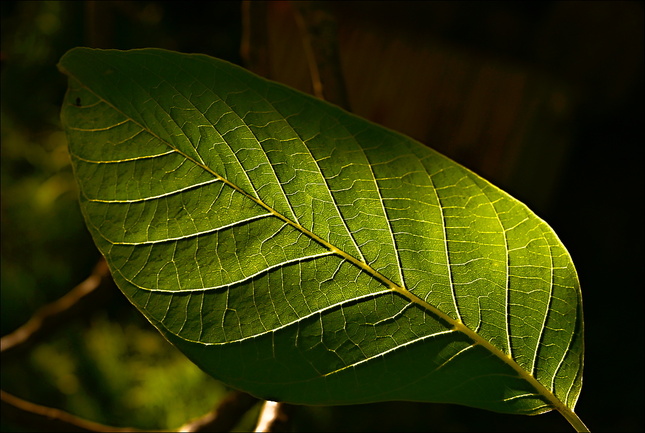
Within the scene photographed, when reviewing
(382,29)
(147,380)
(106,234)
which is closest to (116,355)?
(147,380)

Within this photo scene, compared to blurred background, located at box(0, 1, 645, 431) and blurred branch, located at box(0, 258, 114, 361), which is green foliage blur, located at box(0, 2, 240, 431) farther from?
blurred branch, located at box(0, 258, 114, 361)

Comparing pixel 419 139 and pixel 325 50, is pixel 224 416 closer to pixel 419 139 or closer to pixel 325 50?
pixel 325 50

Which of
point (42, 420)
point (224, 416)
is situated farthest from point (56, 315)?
point (224, 416)

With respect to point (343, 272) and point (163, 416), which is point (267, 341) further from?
point (163, 416)

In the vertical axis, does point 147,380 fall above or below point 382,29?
below

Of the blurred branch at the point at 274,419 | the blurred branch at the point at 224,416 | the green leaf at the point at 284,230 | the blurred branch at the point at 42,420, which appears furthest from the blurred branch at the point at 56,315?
the green leaf at the point at 284,230

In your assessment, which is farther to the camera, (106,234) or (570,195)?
(570,195)

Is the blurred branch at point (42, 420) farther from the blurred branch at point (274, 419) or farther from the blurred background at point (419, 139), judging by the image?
the blurred background at point (419, 139)
